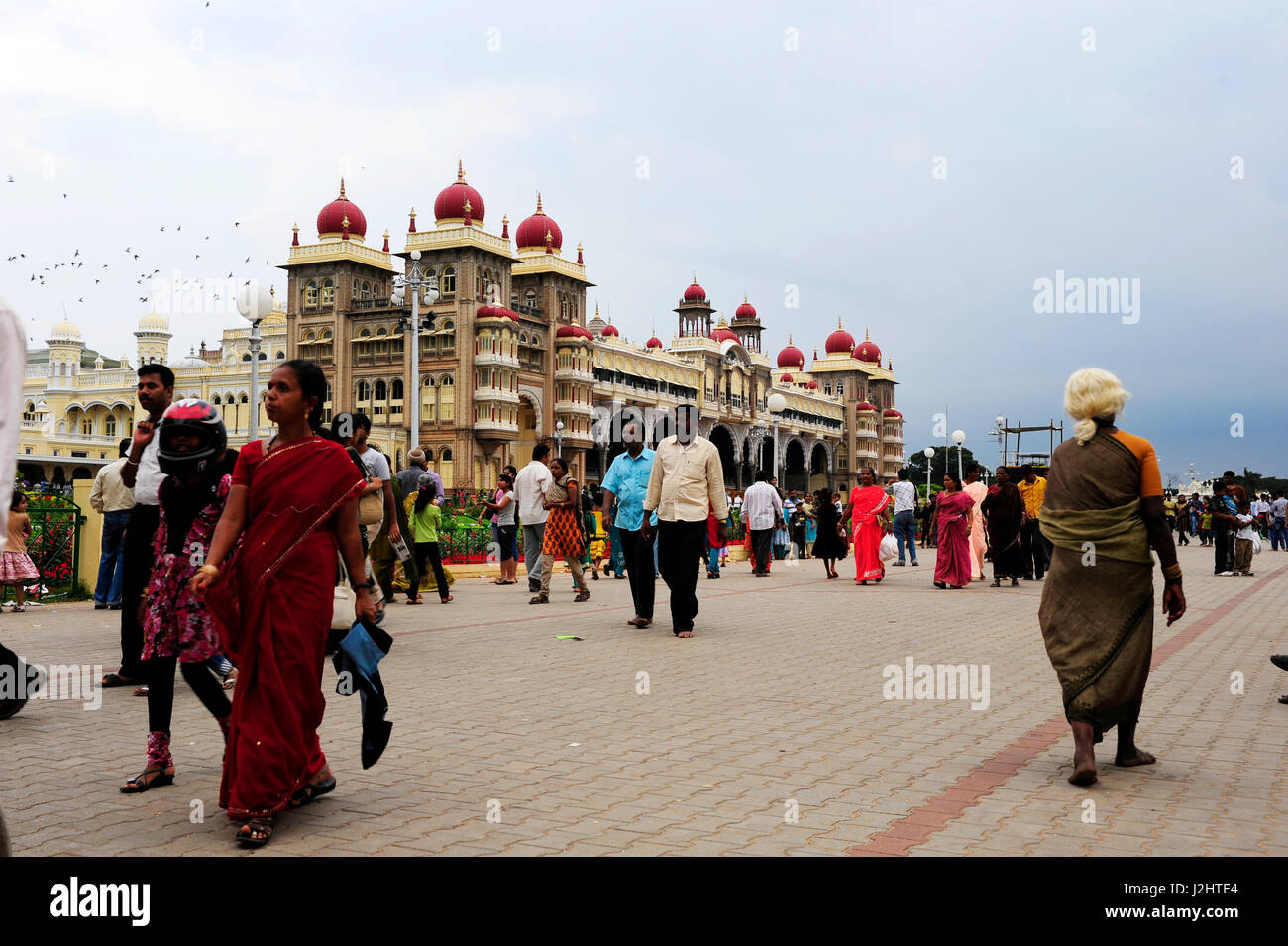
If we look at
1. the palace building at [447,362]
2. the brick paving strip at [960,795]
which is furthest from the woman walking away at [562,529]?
the palace building at [447,362]

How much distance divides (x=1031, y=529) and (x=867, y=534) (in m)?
2.78

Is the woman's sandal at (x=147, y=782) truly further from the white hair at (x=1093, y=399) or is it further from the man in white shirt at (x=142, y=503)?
the white hair at (x=1093, y=399)

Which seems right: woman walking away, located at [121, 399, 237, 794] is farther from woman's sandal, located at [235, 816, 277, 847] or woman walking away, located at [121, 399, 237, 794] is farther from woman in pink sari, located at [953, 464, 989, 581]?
woman in pink sari, located at [953, 464, 989, 581]

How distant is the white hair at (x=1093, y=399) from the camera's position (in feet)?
15.6

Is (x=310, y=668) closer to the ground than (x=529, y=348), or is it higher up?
closer to the ground

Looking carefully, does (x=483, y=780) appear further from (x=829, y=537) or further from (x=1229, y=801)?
(x=829, y=537)

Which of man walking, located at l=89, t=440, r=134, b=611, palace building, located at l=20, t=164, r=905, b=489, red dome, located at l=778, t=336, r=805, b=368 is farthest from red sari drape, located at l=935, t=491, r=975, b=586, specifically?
red dome, located at l=778, t=336, r=805, b=368

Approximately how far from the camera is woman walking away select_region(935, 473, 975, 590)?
48.9 ft

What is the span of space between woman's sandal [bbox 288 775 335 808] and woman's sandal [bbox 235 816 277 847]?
1.13 ft

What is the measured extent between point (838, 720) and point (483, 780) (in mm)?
2077

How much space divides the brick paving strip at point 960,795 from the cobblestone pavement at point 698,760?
0.05 ft

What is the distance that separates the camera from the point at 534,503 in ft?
43.7

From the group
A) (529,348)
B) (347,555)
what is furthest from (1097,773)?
(529,348)

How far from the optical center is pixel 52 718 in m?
5.70
